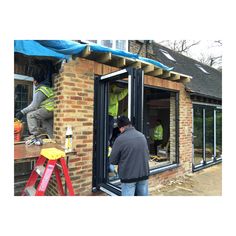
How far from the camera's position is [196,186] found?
5.31 m

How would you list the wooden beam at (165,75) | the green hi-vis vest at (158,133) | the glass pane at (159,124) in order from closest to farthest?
the wooden beam at (165,75), the glass pane at (159,124), the green hi-vis vest at (158,133)

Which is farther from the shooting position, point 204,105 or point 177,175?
point 204,105

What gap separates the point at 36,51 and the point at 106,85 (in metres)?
1.25

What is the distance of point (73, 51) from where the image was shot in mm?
3061

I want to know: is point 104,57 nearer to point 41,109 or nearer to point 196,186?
point 41,109

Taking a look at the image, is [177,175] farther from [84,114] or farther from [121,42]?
[121,42]

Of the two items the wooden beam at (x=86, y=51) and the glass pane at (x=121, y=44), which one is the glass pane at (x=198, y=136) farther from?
the wooden beam at (x=86, y=51)

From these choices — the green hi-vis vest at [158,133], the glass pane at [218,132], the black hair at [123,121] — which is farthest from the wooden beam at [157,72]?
the glass pane at [218,132]

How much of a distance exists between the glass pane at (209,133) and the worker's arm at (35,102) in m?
5.70

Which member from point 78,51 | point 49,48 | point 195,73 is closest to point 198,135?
point 195,73

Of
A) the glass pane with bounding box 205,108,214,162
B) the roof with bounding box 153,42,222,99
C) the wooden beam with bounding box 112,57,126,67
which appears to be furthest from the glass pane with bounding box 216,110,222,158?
the wooden beam with bounding box 112,57,126,67

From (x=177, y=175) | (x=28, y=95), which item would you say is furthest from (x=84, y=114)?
(x=177, y=175)

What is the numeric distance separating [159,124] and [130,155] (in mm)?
5833

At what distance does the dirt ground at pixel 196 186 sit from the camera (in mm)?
4797
